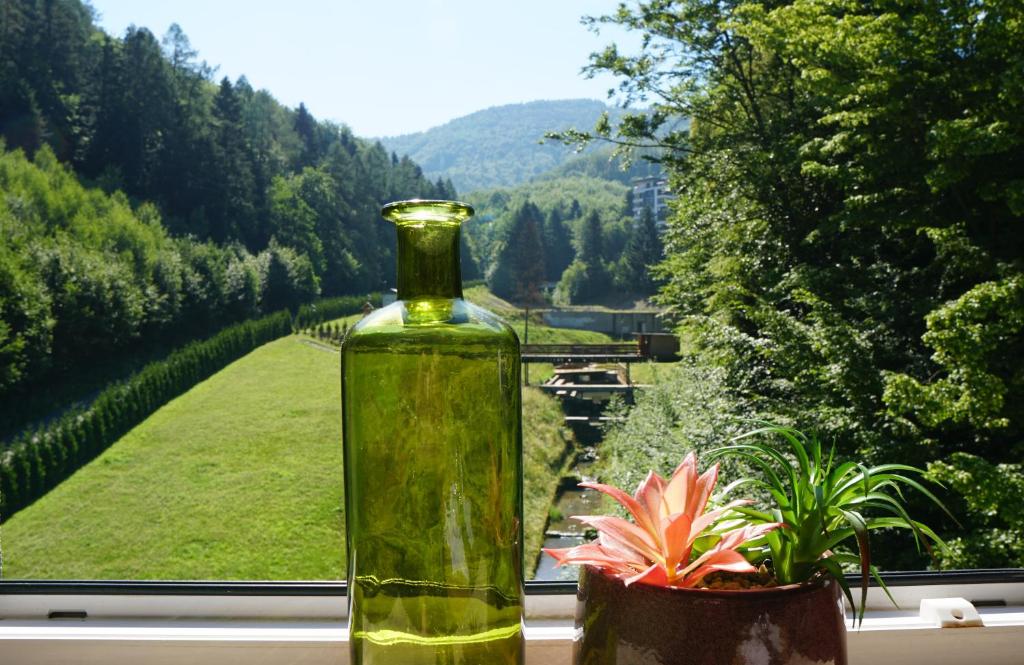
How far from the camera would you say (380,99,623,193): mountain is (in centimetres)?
126

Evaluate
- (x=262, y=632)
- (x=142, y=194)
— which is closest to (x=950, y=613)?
(x=262, y=632)

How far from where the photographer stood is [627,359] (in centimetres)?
185

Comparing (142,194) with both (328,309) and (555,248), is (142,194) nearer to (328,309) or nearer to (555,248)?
(328,309)

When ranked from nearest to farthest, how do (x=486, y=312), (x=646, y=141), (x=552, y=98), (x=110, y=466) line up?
(x=486, y=312) → (x=552, y=98) → (x=646, y=141) → (x=110, y=466)

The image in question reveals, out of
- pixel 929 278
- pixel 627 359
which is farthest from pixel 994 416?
pixel 627 359

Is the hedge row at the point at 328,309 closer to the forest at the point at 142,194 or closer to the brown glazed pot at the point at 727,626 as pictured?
the forest at the point at 142,194

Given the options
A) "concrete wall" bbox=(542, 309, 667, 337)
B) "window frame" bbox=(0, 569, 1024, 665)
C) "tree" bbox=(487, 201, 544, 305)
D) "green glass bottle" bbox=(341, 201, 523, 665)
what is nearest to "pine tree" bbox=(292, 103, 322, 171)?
"tree" bbox=(487, 201, 544, 305)

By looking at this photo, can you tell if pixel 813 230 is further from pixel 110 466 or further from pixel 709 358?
pixel 110 466

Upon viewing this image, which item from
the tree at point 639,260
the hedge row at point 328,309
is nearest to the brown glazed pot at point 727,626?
the hedge row at point 328,309

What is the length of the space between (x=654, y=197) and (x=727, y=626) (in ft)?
5.72

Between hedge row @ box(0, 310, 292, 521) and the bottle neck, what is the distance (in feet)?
3.57

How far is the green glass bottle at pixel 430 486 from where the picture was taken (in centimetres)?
42

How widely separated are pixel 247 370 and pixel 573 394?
81 cm

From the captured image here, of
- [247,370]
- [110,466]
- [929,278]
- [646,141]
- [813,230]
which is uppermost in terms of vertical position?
[646,141]
